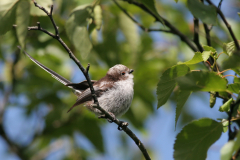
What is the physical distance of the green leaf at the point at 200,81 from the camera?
5.94 ft

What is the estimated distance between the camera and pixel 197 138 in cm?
213

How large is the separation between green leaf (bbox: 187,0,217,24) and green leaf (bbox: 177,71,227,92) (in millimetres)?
538

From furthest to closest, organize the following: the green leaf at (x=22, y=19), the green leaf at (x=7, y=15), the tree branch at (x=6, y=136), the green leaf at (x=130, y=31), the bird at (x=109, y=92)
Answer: the tree branch at (x=6, y=136) → the bird at (x=109, y=92) → the green leaf at (x=130, y=31) → the green leaf at (x=7, y=15) → the green leaf at (x=22, y=19)

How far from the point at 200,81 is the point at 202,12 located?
687 millimetres

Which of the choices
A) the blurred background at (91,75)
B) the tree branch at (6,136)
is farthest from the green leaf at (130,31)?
the tree branch at (6,136)

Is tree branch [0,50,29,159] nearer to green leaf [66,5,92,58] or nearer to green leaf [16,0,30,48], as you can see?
green leaf [66,5,92,58]

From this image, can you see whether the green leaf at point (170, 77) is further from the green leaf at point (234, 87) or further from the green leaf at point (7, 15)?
the green leaf at point (7, 15)

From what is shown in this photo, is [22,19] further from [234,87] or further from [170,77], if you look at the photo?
[234,87]

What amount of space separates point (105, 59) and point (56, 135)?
1610 millimetres

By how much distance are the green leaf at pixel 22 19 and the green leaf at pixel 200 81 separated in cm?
124

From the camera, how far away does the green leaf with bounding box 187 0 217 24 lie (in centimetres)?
220

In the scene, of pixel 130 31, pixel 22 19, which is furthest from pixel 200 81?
pixel 130 31

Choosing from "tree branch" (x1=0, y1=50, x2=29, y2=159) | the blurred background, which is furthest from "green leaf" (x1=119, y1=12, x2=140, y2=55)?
"tree branch" (x1=0, y1=50, x2=29, y2=159)

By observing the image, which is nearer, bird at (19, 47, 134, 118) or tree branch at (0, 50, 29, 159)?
bird at (19, 47, 134, 118)
